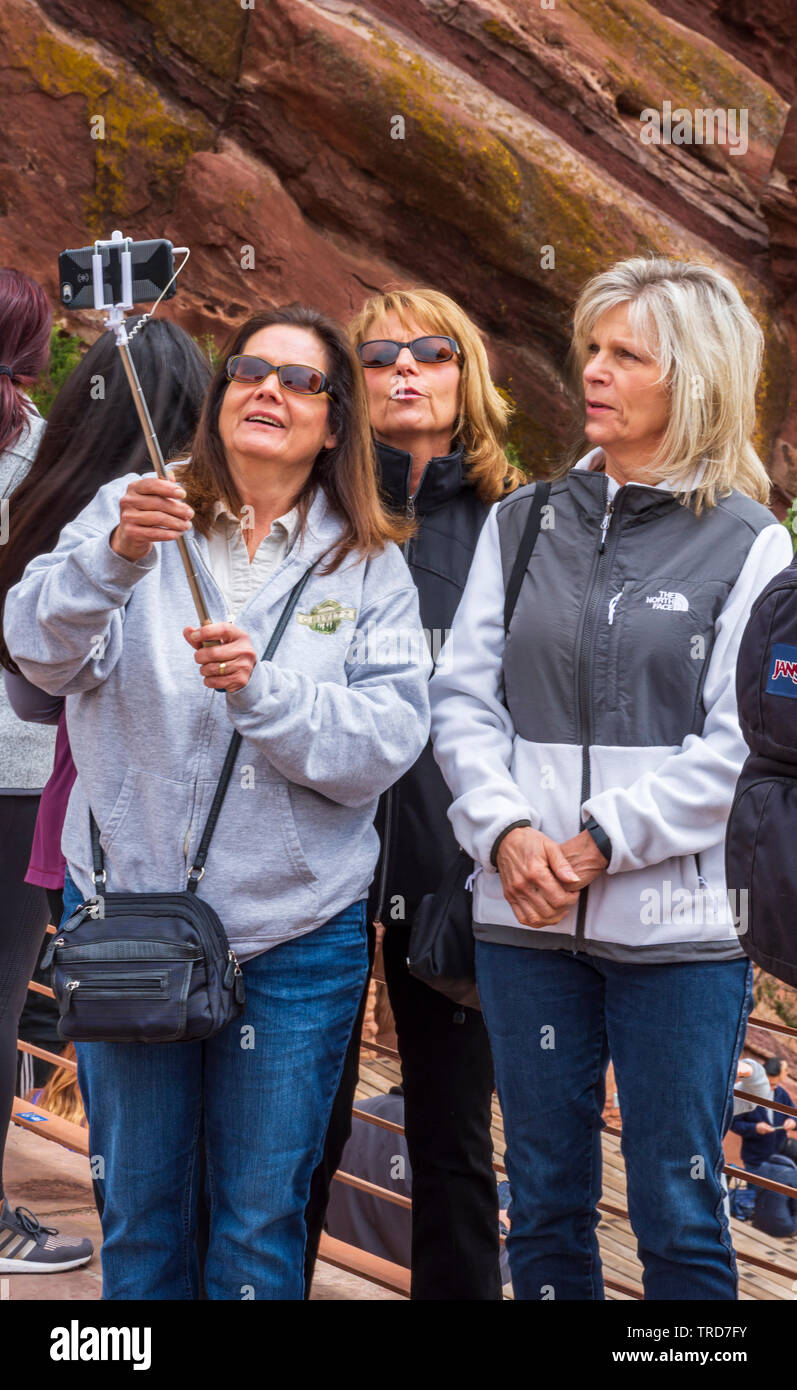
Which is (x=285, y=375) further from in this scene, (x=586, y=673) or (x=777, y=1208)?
(x=777, y=1208)

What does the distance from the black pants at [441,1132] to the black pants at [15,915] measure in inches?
28.8

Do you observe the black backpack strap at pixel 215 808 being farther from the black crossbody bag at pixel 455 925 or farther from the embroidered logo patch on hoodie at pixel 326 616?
the black crossbody bag at pixel 455 925

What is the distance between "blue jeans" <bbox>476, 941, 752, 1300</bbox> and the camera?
7.42ft

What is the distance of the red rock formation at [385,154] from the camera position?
888 cm

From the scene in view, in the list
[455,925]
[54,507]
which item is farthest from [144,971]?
[54,507]

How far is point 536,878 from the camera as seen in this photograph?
2.32 m

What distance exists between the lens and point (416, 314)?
10.2 ft

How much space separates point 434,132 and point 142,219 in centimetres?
205

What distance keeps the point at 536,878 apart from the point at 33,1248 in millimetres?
1779

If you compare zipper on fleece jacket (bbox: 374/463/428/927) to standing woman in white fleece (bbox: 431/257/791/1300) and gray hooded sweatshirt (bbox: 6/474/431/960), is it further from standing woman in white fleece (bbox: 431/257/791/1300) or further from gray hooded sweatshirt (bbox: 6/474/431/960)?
gray hooded sweatshirt (bbox: 6/474/431/960)

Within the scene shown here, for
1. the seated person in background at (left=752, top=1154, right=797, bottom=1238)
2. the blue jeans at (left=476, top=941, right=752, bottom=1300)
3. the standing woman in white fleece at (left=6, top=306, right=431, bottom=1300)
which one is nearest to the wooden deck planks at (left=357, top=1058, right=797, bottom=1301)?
the seated person in background at (left=752, top=1154, right=797, bottom=1238)

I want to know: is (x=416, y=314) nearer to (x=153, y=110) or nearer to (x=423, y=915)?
(x=423, y=915)

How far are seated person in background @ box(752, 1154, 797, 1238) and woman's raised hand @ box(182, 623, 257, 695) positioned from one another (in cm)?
660
